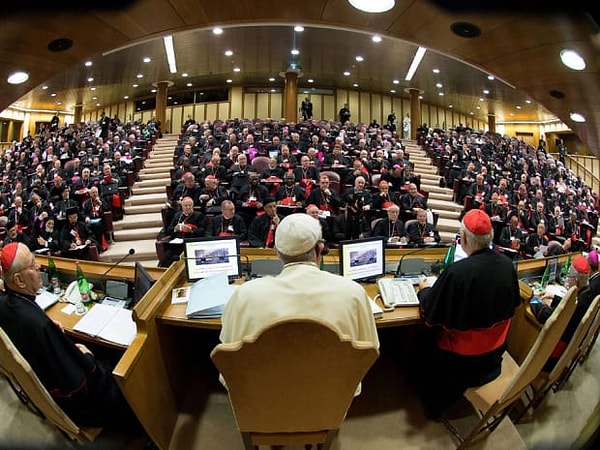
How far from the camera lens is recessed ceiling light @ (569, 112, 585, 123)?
224 cm

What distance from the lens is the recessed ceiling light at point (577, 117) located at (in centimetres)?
224

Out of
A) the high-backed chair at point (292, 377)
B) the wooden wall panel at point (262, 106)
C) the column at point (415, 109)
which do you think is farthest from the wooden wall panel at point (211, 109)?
the high-backed chair at point (292, 377)

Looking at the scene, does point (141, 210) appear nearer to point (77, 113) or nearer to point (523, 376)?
point (523, 376)

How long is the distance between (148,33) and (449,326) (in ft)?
7.50

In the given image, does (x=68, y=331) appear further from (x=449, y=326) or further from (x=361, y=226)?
(x=361, y=226)

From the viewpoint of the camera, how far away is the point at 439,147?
12.2m

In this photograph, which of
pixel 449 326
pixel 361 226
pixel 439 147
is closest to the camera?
pixel 449 326

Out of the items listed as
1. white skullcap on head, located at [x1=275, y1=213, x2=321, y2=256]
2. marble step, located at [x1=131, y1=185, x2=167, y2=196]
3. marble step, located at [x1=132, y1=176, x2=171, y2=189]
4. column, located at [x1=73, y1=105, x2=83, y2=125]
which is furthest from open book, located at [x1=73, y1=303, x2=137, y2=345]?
column, located at [x1=73, y1=105, x2=83, y2=125]

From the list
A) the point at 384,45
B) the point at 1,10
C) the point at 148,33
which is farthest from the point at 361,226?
the point at 384,45

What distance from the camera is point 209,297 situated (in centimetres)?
212

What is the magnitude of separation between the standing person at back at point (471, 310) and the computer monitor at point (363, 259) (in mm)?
556

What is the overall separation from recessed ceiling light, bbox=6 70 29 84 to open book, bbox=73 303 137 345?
1.39m

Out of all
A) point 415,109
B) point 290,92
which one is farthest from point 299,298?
point 415,109

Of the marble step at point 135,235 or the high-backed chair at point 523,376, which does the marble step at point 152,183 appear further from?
the high-backed chair at point 523,376
